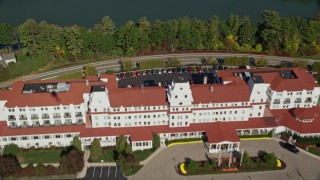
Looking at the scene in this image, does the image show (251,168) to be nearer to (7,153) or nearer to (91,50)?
(7,153)

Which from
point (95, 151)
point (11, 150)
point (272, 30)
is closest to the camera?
point (95, 151)

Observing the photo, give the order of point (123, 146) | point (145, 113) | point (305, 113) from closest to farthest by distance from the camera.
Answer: point (123, 146)
point (145, 113)
point (305, 113)

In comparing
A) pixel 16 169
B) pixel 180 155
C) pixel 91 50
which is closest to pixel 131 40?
pixel 91 50

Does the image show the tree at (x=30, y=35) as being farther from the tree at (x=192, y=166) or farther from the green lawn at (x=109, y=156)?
the tree at (x=192, y=166)

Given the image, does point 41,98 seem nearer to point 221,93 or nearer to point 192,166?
point 192,166

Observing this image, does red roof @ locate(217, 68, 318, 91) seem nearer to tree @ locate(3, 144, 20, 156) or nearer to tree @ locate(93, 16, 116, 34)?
tree @ locate(93, 16, 116, 34)

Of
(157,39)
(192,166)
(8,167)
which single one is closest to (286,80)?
(192,166)

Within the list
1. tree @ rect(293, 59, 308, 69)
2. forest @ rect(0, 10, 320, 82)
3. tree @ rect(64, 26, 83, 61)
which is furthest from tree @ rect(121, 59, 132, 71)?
tree @ rect(293, 59, 308, 69)
